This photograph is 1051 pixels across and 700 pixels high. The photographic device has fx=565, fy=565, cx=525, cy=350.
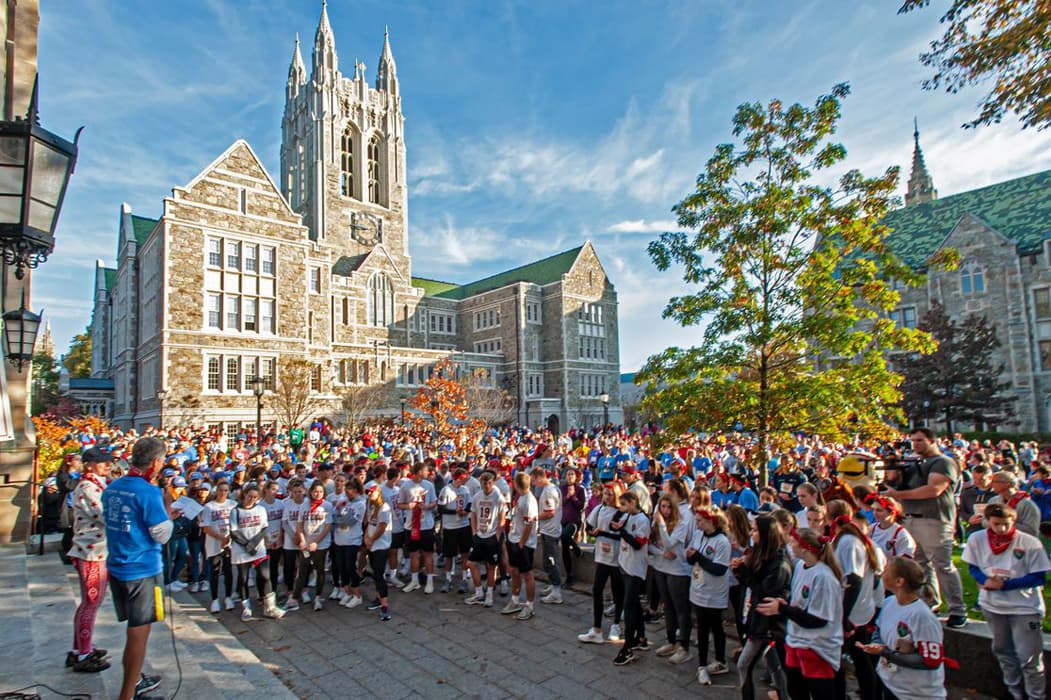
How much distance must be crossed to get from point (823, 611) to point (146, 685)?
18.2 ft

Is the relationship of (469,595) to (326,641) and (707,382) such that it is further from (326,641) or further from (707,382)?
(707,382)

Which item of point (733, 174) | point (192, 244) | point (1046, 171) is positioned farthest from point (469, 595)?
point (1046, 171)

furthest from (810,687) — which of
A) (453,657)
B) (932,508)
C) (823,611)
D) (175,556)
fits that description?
(175,556)

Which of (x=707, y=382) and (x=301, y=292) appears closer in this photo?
(x=707, y=382)

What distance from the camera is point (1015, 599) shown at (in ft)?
15.6

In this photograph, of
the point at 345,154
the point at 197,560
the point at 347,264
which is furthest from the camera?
the point at 345,154

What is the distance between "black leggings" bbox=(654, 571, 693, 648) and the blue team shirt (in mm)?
5135

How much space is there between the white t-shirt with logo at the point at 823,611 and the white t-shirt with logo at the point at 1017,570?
161 cm

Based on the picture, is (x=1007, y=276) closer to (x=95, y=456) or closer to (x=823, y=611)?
(x=823, y=611)

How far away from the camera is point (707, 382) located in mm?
9664

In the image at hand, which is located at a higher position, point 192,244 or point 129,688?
point 192,244

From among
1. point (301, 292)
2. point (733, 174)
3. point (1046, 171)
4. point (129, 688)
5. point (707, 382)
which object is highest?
point (1046, 171)

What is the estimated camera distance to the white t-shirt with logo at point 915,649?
152 inches

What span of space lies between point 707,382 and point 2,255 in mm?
8937
